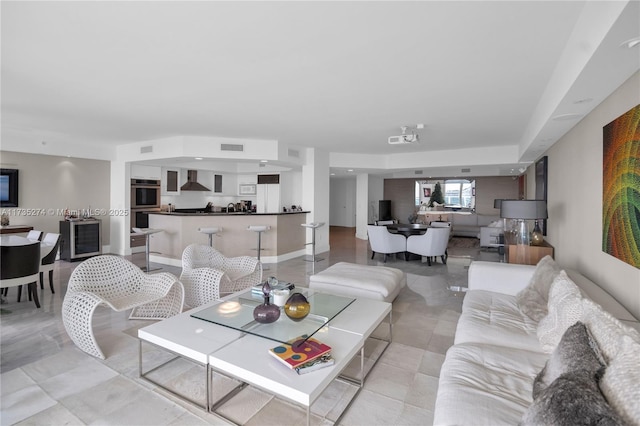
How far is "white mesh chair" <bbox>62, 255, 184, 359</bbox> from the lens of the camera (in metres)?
2.61

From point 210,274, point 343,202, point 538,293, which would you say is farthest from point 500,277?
point 343,202

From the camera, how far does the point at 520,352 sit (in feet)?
6.40

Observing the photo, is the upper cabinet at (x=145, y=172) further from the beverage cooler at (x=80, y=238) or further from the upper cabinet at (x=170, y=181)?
the beverage cooler at (x=80, y=238)

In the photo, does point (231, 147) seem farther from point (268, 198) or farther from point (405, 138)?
point (268, 198)

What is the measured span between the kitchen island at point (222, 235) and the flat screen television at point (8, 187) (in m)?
2.35

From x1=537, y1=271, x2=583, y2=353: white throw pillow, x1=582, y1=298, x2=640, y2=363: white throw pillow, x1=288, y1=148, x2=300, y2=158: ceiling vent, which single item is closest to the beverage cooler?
x1=288, y1=148, x2=300, y2=158: ceiling vent

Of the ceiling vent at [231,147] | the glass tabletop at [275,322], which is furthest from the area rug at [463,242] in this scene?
the glass tabletop at [275,322]

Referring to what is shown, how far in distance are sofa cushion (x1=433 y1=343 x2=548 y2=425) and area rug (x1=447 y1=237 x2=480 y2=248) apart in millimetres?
7727

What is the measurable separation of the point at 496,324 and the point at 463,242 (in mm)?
8292

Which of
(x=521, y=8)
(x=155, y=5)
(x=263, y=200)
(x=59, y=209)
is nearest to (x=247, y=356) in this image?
(x=155, y=5)

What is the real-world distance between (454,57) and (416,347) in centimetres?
257

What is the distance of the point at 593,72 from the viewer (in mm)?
2094

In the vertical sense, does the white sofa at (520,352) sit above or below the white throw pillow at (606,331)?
below

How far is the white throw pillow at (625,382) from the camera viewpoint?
1040 millimetres
